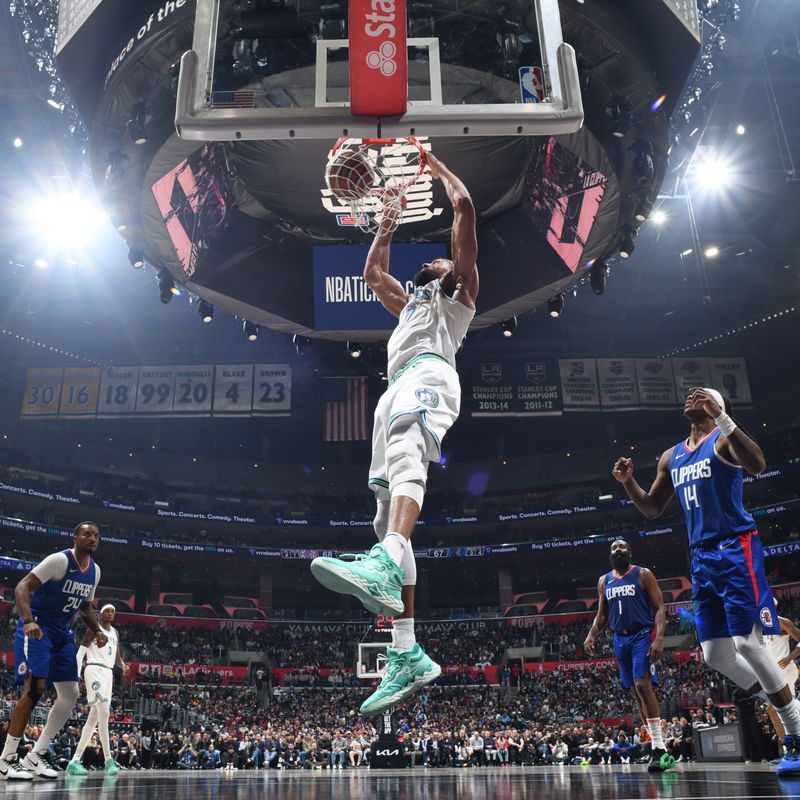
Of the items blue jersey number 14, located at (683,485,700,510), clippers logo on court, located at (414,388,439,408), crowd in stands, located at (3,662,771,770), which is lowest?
crowd in stands, located at (3,662,771,770)

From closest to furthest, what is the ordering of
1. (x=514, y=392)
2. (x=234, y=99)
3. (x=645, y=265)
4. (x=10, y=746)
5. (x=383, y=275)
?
(x=383, y=275) → (x=234, y=99) → (x=10, y=746) → (x=514, y=392) → (x=645, y=265)

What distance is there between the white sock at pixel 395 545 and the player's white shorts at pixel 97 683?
283 inches

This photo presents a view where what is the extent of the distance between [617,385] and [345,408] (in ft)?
29.2

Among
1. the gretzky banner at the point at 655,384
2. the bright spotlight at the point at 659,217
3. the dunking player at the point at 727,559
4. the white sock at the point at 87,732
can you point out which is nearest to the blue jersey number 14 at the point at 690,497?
the dunking player at the point at 727,559

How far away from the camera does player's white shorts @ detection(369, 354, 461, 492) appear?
349 cm

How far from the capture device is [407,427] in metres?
3.47

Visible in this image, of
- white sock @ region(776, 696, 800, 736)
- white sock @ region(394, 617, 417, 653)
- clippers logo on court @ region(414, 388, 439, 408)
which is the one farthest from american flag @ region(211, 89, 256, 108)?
white sock @ region(776, 696, 800, 736)

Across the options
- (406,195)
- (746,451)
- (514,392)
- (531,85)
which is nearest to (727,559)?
(746,451)

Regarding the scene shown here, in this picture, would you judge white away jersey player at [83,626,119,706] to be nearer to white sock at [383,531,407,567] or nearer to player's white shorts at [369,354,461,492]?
player's white shorts at [369,354,461,492]

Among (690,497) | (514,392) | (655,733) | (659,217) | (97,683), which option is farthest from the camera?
(514,392)

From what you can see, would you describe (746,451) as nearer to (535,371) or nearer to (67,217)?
(535,371)

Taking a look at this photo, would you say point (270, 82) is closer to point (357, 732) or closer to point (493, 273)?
point (493, 273)

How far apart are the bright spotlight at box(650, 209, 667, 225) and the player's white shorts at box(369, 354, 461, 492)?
62.1ft

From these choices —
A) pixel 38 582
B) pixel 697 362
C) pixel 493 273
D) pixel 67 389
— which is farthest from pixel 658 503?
pixel 67 389
